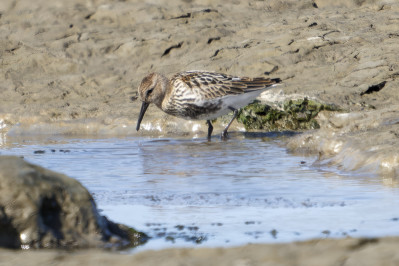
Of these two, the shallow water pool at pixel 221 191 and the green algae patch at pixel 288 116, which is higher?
the green algae patch at pixel 288 116

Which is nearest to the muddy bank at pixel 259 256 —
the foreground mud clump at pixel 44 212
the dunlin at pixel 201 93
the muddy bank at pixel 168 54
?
the foreground mud clump at pixel 44 212

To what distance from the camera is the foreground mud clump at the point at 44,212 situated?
154 inches

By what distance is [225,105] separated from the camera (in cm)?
1009

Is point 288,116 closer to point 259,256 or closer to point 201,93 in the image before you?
point 201,93

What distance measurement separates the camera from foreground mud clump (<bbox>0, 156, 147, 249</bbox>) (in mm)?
3918

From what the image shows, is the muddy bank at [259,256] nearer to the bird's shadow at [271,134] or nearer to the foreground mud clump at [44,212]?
the foreground mud clump at [44,212]

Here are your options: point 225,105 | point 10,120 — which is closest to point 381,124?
point 225,105

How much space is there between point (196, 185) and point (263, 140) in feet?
10.4

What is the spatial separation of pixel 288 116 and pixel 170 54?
308cm

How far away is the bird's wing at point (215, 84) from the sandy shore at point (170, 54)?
0.51 m

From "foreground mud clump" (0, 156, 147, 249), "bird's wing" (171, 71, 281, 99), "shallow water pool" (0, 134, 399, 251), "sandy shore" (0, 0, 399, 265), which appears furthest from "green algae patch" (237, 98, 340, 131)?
"foreground mud clump" (0, 156, 147, 249)

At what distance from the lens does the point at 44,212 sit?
3971mm

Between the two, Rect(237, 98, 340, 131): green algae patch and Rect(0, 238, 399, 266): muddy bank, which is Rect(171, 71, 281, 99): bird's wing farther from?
Rect(0, 238, 399, 266): muddy bank

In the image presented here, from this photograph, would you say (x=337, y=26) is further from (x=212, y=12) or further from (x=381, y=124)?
(x=381, y=124)
